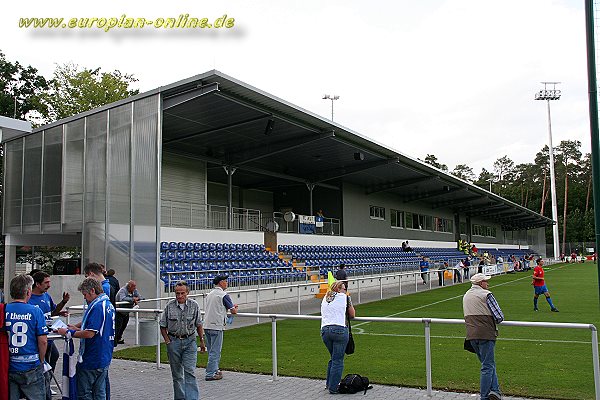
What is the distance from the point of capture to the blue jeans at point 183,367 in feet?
24.2

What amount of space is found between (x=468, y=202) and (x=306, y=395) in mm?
53653

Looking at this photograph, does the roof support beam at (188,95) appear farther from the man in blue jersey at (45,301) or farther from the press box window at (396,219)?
the press box window at (396,219)

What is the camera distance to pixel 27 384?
5.82 meters

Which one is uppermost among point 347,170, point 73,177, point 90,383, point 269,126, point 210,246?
point 269,126

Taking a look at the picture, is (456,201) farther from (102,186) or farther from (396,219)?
(102,186)

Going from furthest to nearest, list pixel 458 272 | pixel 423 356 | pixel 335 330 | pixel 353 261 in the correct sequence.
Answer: pixel 458 272 → pixel 353 261 → pixel 423 356 → pixel 335 330

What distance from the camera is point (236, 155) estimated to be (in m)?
29.6

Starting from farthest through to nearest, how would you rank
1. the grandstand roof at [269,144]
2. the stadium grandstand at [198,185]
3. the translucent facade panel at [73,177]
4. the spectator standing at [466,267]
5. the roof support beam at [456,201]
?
the roof support beam at [456,201], the spectator standing at [466,267], the translucent facade panel at [73,177], the grandstand roof at [269,144], the stadium grandstand at [198,185]

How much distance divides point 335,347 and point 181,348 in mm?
2138

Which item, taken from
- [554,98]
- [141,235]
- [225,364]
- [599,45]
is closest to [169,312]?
[225,364]

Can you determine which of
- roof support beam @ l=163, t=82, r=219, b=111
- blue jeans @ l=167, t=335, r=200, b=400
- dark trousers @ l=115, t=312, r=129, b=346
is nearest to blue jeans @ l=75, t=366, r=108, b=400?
blue jeans @ l=167, t=335, r=200, b=400

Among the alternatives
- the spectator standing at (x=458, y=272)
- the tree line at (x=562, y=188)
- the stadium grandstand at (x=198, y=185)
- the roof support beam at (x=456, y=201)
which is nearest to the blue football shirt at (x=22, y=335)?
the stadium grandstand at (x=198, y=185)

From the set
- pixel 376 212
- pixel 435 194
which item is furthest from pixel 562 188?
pixel 376 212

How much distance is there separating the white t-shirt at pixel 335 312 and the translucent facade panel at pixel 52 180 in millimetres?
17830
